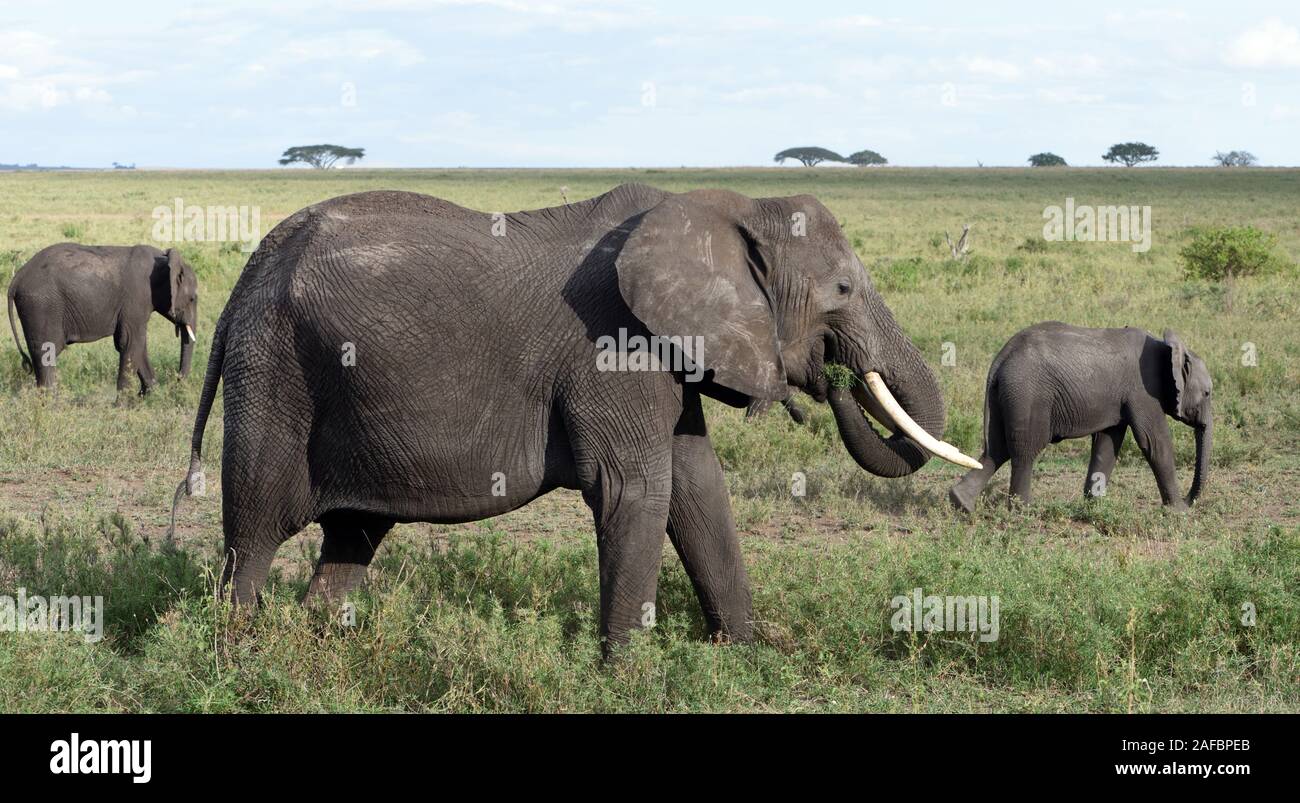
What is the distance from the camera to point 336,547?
21.8ft

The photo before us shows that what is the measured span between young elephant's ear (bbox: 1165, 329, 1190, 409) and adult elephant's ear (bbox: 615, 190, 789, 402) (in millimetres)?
5017

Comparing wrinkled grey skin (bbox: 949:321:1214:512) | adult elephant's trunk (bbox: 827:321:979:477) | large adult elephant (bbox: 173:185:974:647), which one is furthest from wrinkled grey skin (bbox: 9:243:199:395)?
adult elephant's trunk (bbox: 827:321:979:477)

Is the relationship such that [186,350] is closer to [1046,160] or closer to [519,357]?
[519,357]

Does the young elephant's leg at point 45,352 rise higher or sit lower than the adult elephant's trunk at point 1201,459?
higher

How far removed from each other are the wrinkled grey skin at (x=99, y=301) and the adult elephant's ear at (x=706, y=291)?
10.0m

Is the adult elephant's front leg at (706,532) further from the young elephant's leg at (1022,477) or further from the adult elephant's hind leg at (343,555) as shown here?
the young elephant's leg at (1022,477)

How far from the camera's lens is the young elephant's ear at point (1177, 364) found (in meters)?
9.85

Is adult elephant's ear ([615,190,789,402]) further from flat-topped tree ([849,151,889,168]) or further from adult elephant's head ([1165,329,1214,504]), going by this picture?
flat-topped tree ([849,151,889,168])

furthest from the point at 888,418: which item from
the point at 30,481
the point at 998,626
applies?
the point at 30,481

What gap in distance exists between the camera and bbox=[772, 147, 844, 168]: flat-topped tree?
124062 mm

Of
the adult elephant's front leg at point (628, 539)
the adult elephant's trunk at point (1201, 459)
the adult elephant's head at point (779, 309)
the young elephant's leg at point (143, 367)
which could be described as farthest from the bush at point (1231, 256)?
the adult elephant's front leg at point (628, 539)

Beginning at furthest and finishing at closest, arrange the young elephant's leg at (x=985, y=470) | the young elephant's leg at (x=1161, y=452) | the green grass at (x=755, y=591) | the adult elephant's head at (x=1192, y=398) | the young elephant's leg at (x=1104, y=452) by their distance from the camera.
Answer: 1. the young elephant's leg at (x=1104, y=452)
2. the adult elephant's head at (x=1192, y=398)
3. the young elephant's leg at (x=1161, y=452)
4. the young elephant's leg at (x=985, y=470)
5. the green grass at (x=755, y=591)
